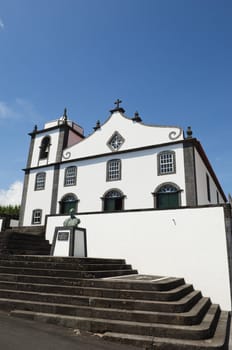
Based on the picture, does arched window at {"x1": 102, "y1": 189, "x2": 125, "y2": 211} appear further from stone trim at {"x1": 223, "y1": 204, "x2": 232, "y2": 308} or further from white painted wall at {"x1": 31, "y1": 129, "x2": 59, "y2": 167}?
stone trim at {"x1": 223, "y1": 204, "x2": 232, "y2": 308}

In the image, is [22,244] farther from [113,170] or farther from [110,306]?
[113,170]

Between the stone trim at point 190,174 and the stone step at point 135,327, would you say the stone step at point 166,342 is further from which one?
the stone trim at point 190,174

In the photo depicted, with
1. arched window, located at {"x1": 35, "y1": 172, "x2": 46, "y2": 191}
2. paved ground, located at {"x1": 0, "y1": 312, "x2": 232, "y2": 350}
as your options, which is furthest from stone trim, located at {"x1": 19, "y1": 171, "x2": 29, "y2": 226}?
paved ground, located at {"x1": 0, "y1": 312, "x2": 232, "y2": 350}

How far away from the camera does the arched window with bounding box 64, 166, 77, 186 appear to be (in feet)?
58.6

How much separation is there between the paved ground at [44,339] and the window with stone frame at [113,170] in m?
12.0

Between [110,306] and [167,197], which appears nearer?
[110,306]

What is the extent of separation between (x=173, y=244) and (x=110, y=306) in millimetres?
3999

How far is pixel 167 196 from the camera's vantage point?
565 inches

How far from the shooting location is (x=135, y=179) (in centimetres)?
1552

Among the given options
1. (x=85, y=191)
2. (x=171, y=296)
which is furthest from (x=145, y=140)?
(x=171, y=296)

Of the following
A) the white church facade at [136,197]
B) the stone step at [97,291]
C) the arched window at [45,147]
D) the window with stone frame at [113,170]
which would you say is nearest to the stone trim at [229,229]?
the white church facade at [136,197]

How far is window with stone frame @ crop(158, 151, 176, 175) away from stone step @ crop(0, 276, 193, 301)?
9521mm

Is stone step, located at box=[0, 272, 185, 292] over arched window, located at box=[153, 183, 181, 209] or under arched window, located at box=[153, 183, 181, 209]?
under

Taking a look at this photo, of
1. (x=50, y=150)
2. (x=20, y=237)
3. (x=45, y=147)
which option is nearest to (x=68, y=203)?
(x=50, y=150)
